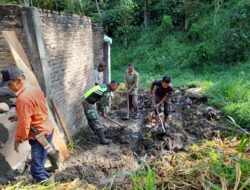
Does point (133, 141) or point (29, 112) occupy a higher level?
point (29, 112)

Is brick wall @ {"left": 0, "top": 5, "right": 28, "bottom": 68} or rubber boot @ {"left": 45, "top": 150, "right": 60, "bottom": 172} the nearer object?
rubber boot @ {"left": 45, "top": 150, "right": 60, "bottom": 172}

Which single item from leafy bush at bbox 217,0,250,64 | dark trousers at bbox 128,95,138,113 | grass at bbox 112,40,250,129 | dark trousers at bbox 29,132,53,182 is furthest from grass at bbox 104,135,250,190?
leafy bush at bbox 217,0,250,64

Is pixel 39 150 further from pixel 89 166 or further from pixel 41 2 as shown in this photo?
pixel 41 2

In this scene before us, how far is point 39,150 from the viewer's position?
379 cm

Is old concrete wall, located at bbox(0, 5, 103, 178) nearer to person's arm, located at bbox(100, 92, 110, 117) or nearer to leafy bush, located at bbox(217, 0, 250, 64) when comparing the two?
person's arm, located at bbox(100, 92, 110, 117)

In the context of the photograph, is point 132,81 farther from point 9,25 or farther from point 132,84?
point 9,25

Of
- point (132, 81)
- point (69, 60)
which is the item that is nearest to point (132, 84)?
point (132, 81)

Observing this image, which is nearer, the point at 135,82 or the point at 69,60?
the point at 69,60

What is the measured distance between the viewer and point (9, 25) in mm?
4453

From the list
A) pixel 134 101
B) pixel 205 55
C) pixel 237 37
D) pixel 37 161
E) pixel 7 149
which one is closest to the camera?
pixel 37 161

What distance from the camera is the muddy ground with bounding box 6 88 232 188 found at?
4.66 m

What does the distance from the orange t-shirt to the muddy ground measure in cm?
111

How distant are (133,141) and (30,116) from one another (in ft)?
9.81

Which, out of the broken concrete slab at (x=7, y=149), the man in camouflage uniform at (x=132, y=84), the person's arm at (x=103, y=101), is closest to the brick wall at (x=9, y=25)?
the broken concrete slab at (x=7, y=149)
